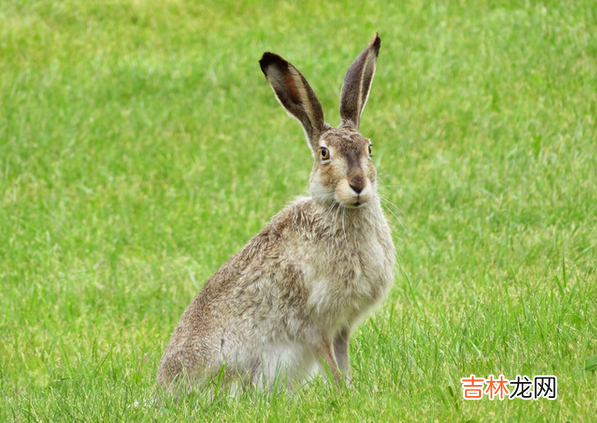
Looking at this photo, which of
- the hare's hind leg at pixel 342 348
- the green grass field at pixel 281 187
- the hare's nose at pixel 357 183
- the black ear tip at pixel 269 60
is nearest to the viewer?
the hare's nose at pixel 357 183

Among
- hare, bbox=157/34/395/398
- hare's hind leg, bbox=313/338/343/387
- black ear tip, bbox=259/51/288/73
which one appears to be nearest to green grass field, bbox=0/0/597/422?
hare's hind leg, bbox=313/338/343/387

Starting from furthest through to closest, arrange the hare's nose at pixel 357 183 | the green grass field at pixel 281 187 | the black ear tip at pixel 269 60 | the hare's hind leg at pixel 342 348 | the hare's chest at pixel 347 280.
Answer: the hare's hind leg at pixel 342 348 → the black ear tip at pixel 269 60 → the hare's chest at pixel 347 280 → the green grass field at pixel 281 187 → the hare's nose at pixel 357 183

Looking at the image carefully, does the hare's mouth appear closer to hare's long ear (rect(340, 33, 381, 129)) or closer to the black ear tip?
hare's long ear (rect(340, 33, 381, 129))

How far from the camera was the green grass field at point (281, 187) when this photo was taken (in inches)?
190

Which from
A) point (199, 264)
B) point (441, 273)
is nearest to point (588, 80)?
point (441, 273)

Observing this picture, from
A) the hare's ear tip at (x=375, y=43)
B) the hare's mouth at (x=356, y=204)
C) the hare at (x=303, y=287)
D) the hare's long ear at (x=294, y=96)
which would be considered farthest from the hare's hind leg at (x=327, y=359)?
the hare's ear tip at (x=375, y=43)

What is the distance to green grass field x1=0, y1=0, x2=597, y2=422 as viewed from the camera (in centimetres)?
482

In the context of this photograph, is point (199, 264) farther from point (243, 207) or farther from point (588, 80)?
point (588, 80)

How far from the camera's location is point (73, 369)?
6.02 m

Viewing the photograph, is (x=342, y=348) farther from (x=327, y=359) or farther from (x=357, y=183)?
(x=357, y=183)

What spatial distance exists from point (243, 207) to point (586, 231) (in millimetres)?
3840

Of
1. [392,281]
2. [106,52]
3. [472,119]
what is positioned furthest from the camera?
[106,52]

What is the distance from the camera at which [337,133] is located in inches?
197

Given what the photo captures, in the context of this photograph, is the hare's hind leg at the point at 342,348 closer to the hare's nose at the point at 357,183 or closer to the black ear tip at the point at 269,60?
the hare's nose at the point at 357,183
